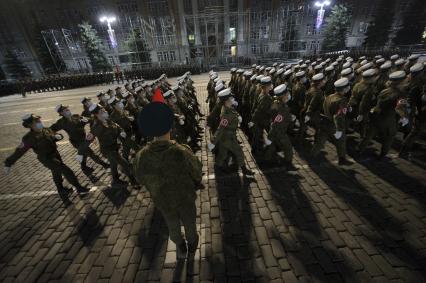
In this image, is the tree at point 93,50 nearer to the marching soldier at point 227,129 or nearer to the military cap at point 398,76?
the marching soldier at point 227,129

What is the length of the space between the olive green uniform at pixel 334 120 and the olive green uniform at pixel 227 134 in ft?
6.59

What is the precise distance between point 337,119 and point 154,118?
400 centimetres

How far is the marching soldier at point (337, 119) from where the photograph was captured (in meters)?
4.55

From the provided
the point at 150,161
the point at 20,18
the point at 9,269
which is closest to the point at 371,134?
the point at 150,161

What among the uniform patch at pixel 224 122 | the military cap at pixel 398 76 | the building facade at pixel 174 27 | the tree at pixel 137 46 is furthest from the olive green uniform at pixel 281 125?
the tree at pixel 137 46

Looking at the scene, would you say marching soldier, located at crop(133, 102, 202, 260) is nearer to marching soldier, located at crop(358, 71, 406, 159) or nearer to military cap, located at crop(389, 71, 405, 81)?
marching soldier, located at crop(358, 71, 406, 159)

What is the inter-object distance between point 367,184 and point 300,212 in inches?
66.2

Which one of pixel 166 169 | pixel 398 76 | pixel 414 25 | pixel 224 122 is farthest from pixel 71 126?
pixel 414 25

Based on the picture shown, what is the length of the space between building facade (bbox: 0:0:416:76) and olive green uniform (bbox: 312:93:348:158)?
29.7 metres

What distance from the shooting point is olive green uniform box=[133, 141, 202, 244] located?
8.36 ft

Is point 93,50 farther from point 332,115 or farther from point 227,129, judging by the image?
point 332,115

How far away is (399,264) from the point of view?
2.84 meters

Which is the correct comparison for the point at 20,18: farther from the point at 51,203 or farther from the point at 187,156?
the point at 187,156

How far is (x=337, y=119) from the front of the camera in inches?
182
